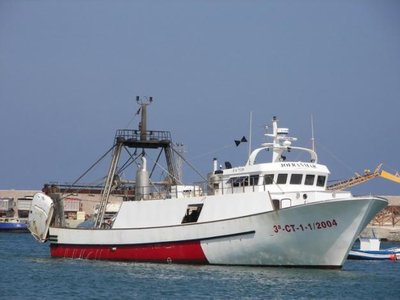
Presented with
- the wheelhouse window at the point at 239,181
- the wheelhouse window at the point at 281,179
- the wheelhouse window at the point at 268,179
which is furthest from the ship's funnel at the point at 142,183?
the wheelhouse window at the point at 281,179

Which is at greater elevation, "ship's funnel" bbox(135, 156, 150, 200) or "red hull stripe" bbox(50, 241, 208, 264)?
"ship's funnel" bbox(135, 156, 150, 200)

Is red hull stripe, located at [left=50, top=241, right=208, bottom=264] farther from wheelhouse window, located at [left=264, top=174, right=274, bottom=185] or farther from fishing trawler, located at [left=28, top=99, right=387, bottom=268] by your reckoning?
wheelhouse window, located at [left=264, top=174, right=274, bottom=185]

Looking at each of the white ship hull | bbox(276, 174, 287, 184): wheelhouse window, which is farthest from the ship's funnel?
bbox(276, 174, 287, 184): wheelhouse window

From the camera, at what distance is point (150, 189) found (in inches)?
1796

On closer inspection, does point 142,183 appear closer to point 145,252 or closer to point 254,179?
point 145,252

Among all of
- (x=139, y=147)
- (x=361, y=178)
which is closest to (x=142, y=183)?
(x=139, y=147)

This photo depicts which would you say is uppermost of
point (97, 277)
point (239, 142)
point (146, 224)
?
point (239, 142)

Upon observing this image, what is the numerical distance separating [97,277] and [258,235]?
660 cm

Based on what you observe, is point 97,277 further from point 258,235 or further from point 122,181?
point 122,181

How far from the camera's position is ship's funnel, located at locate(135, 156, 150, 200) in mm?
43844

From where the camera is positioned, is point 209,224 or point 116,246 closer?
point 209,224

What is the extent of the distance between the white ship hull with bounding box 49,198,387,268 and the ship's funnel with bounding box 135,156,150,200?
10.2ft

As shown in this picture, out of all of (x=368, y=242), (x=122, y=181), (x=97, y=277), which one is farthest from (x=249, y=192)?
(x=368, y=242)

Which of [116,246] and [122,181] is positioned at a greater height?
[122,181]
